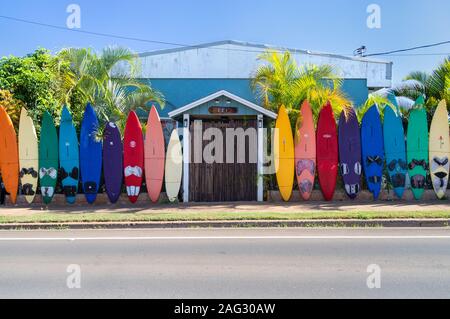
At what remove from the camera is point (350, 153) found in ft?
46.1

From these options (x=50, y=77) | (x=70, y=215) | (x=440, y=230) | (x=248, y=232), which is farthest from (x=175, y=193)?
(x=440, y=230)

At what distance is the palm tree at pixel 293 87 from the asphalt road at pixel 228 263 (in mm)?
6034

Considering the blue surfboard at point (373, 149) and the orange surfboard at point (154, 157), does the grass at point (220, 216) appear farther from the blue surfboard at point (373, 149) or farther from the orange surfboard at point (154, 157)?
the blue surfboard at point (373, 149)

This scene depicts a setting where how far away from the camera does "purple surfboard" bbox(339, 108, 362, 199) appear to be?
45.6 ft

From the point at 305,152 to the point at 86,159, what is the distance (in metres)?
6.89

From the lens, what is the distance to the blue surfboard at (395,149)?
45.6 feet

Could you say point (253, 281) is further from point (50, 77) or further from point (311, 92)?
point (50, 77)

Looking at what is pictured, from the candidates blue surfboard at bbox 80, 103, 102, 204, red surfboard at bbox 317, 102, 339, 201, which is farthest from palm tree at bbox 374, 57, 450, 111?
blue surfboard at bbox 80, 103, 102, 204

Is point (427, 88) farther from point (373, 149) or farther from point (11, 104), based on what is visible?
point (11, 104)

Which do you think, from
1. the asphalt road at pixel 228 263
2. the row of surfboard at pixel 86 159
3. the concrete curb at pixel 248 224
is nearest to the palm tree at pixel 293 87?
the row of surfboard at pixel 86 159

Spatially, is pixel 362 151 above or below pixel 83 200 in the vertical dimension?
above

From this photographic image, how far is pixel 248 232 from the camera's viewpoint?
9359mm

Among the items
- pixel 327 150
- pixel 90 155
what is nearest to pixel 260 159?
pixel 327 150
